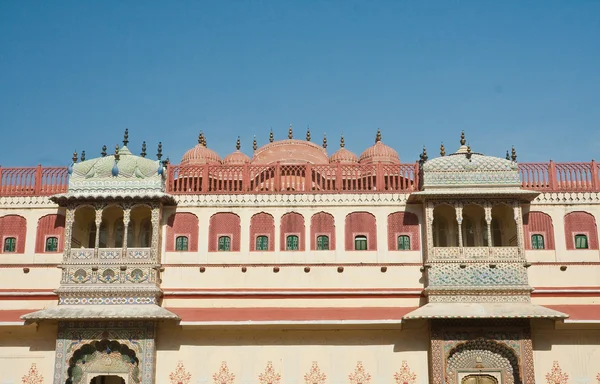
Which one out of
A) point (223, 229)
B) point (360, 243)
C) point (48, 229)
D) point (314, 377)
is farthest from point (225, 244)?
point (48, 229)

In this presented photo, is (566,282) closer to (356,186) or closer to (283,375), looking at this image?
(356,186)

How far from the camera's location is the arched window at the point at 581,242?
75.7 ft

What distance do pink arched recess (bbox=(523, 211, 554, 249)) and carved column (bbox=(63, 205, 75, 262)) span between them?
13298 mm

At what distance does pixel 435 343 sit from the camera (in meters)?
21.4

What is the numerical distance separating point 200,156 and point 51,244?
8.40m

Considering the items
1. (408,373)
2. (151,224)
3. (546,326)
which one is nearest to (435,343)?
(408,373)

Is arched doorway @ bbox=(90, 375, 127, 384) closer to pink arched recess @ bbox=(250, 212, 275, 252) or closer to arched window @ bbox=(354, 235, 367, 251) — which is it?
pink arched recess @ bbox=(250, 212, 275, 252)

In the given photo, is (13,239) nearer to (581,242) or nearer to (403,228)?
(403,228)

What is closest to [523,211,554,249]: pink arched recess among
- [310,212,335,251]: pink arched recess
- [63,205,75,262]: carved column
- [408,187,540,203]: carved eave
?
[408,187,540,203]: carved eave

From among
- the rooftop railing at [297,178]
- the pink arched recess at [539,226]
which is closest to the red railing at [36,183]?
the rooftop railing at [297,178]

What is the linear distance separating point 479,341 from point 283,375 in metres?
5.52

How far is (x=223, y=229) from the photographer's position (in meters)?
23.5

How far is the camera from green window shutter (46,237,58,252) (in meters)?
23.6

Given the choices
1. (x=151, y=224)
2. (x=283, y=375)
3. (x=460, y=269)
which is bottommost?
(x=283, y=375)
